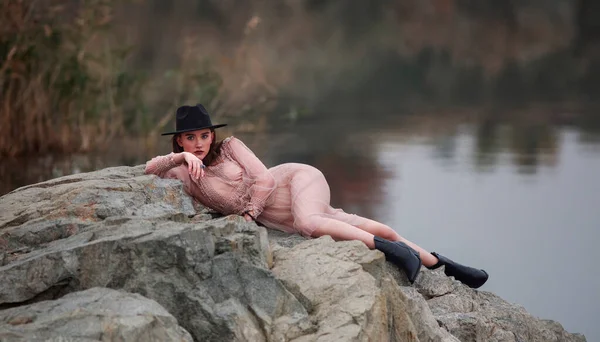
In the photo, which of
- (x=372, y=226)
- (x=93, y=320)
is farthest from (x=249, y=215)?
(x=93, y=320)

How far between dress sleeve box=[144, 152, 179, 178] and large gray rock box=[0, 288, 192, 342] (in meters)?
1.00

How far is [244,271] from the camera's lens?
2.43 m

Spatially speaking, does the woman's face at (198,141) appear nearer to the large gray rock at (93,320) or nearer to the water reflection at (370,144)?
the large gray rock at (93,320)

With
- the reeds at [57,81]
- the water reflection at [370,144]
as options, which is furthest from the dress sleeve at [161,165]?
the reeds at [57,81]

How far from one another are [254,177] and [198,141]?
209mm

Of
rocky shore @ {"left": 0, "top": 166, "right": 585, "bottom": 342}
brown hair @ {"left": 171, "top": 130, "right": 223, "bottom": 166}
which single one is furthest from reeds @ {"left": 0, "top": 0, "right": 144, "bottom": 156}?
rocky shore @ {"left": 0, "top": 166, "right": 585, "bottom": 342}

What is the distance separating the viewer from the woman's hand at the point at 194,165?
10.1ft

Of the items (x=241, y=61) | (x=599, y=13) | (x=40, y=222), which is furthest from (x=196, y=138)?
(x=599, y=13)

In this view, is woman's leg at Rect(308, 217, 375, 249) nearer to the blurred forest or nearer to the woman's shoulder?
the woman's shoulder

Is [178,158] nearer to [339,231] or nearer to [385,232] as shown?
[339,231]

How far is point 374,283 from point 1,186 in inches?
130

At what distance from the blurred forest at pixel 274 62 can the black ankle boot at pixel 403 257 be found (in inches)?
149

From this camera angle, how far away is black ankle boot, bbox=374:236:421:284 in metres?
3.05

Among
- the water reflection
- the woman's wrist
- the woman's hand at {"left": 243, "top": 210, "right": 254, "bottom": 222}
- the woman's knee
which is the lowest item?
the water reflection
